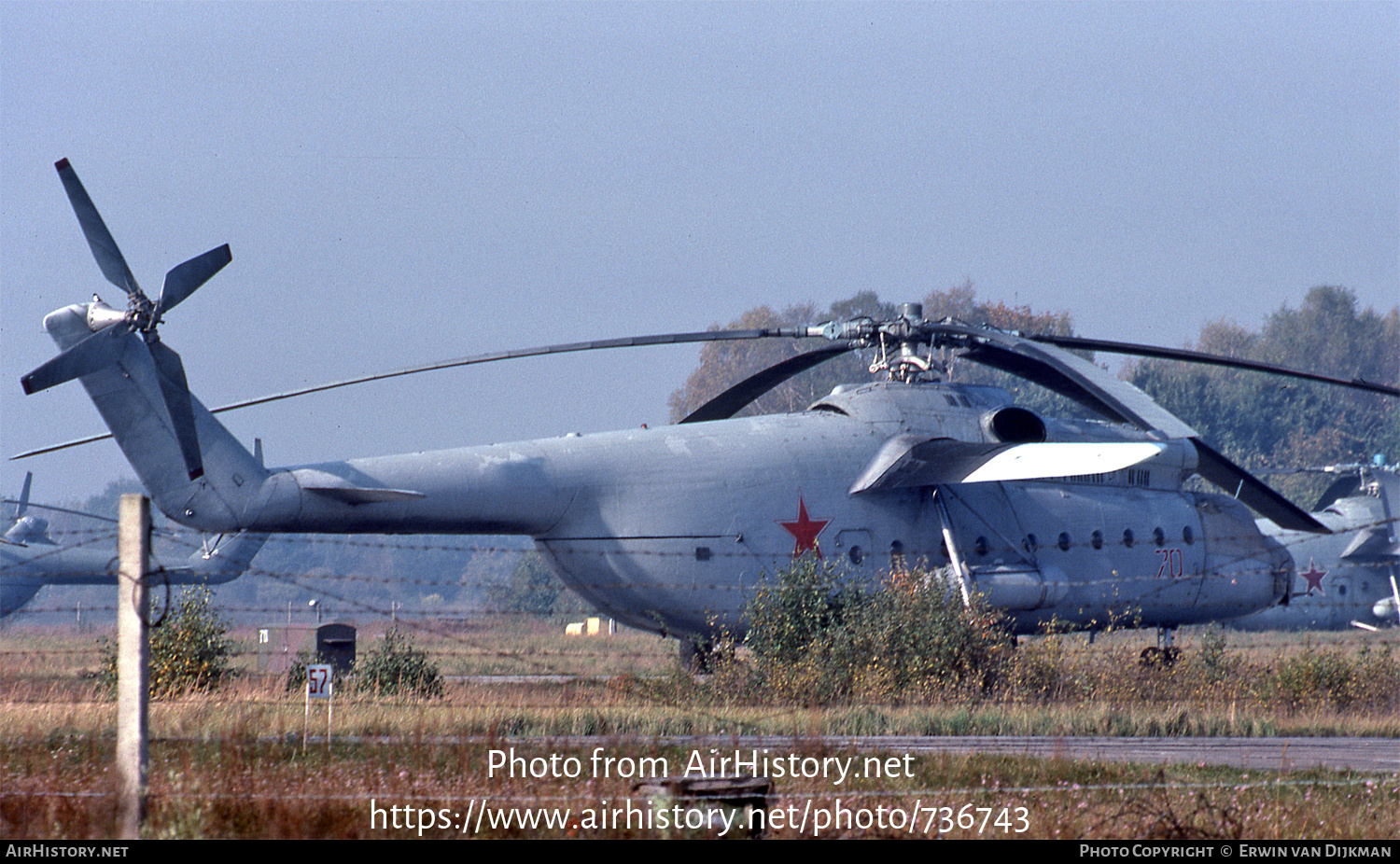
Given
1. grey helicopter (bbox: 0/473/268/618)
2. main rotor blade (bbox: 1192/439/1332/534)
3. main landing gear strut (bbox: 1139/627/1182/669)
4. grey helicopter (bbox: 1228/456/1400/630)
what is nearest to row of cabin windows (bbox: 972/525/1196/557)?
main rotor blade (bbox: 1192/439/1332/534)

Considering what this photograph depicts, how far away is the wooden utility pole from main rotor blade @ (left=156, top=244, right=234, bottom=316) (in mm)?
8109

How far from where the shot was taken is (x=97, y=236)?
14453 millimetres

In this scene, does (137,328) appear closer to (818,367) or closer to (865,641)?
(865,641)

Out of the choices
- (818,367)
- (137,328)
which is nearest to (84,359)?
(137,328)

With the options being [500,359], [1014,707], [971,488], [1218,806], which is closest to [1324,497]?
[971,488]

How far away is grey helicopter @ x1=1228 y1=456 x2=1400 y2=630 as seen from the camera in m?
41.9

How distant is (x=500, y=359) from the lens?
671 inches

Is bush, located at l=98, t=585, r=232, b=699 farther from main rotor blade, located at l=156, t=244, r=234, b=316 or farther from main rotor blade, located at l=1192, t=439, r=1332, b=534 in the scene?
main rotor blade, located at l=1192, t=439, r=1332, b=534

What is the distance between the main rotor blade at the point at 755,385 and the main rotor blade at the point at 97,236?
854 cm

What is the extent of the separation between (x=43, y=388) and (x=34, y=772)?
5.34m

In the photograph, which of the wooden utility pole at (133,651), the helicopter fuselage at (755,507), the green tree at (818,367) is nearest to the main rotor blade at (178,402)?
the helicopter fuselage at (755,507)

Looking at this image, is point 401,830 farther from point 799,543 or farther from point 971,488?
point 971,488

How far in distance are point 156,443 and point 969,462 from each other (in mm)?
10879

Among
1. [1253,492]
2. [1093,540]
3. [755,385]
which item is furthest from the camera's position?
[755,385]
